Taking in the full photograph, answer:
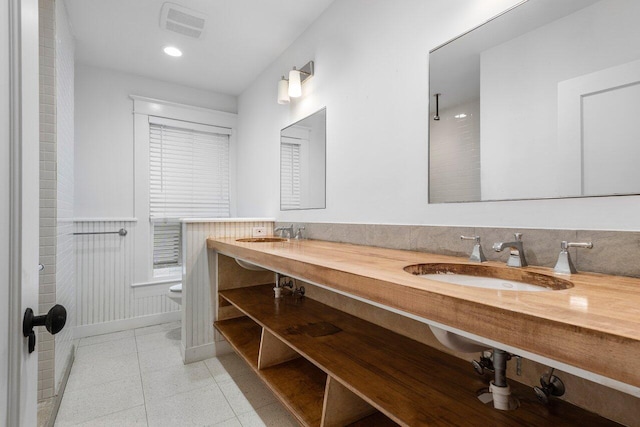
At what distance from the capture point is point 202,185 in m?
3.62

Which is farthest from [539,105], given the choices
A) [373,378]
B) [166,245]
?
[166,245]

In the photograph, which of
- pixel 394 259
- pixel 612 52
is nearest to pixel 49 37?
pixel 394 259

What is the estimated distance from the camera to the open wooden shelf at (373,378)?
0.92m

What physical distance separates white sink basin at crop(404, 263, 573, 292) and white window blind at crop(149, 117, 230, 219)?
302 cm

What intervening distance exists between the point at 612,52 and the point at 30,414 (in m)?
1.78

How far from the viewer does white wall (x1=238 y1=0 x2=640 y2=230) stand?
1.16 meters

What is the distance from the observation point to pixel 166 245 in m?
3.44

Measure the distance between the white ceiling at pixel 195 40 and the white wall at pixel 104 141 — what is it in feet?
0.51

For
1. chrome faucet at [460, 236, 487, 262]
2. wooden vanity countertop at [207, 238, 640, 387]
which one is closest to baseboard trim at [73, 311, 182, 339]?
wooden vanity countertop at [207, 238, 640, 387]

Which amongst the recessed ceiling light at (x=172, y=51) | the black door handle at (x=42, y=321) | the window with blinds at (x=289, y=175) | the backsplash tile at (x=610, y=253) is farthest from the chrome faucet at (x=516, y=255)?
the recessed ceiling light at (x=172, y=51)

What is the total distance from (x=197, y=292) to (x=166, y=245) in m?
1.28

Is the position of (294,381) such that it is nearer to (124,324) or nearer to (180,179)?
(124,324)

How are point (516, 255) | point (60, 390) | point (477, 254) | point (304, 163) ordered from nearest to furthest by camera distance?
1. point (516, 255)
2. point (477, 254)
3. point (60, 390)
4. point (304, 163)

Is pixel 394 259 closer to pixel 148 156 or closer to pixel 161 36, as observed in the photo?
pixel 161 36
